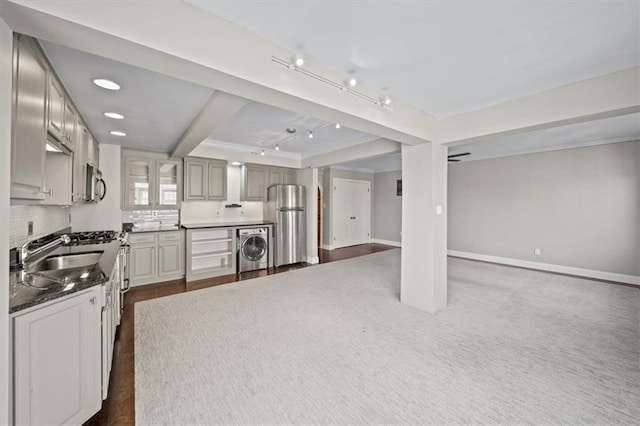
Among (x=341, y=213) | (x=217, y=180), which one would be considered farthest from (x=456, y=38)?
(x=341, y=213)

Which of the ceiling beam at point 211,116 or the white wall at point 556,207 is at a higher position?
the ceiling beam at point 211,116

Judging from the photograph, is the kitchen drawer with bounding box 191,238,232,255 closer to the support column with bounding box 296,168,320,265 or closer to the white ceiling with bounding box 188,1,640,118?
the support column with bounding box 296,168,320,265

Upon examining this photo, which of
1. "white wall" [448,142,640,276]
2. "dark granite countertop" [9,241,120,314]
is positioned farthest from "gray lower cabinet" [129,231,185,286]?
"white wall" [448,142,640,276]

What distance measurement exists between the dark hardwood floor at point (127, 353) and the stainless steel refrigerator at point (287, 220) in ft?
1.43

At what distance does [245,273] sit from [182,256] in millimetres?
1195

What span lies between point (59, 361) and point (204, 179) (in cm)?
398

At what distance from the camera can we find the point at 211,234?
5.05 m

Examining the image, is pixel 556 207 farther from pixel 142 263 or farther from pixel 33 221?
pixel 33 221

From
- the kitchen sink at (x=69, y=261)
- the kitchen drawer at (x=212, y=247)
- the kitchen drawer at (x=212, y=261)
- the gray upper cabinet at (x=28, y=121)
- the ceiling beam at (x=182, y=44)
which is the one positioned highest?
the ceiling beam at (x=182, y=44)

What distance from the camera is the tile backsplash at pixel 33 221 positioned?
208 centimetres

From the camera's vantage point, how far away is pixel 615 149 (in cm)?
455

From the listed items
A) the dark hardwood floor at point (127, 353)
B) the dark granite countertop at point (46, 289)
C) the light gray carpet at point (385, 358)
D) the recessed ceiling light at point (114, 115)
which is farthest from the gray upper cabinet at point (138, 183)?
the dark granite countertop at point (46, 289)

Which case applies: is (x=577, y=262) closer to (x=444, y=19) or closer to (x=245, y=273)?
(x=444, y=19)

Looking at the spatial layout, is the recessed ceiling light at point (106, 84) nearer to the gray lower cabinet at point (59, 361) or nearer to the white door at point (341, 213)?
the gray lower cabinet at point (59, 361)
